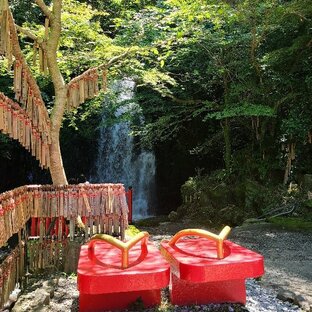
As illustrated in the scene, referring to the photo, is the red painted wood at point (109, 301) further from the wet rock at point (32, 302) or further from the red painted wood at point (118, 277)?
the wet rock at point (32, 302)

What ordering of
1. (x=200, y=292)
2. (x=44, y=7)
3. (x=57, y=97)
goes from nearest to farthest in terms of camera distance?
(x=200, y=292) → (x=44, y=7) → (x=57, y=97)

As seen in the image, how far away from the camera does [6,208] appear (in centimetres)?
482

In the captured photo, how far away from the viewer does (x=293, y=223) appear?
11367 mm

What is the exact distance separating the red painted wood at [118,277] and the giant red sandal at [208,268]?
22 cm

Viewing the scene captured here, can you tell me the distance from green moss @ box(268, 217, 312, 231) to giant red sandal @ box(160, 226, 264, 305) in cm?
718

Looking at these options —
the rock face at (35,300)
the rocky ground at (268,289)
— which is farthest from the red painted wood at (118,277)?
the rock face at (35,300)

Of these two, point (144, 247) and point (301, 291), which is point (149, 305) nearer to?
point (144, 247)

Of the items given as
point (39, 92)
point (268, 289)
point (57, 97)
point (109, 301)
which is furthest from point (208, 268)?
point (57, 97)

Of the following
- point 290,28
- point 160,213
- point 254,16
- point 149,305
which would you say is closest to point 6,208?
point 149,305

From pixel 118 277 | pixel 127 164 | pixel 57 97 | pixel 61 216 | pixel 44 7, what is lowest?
pixel 118 277

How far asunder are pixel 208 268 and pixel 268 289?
2375 millimetres

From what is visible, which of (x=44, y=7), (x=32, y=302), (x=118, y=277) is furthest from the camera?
(x=44, y=7)

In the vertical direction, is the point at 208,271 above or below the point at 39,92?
below

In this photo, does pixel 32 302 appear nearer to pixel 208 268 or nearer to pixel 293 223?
pixel 208 268
